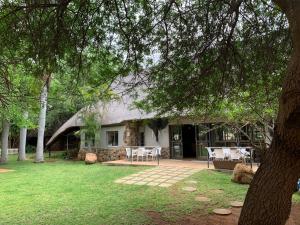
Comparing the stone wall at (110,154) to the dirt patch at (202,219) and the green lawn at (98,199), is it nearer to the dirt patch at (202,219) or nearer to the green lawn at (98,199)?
the green lawn at (98,199)

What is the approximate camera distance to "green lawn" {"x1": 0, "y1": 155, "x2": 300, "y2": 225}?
686cm

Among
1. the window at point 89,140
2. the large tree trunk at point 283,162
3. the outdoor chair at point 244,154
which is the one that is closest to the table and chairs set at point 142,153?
the window at point 89,140

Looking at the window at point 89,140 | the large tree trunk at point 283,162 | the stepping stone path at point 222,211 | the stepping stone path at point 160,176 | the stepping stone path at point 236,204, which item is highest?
the window at point 89,140

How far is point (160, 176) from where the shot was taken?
12.0m

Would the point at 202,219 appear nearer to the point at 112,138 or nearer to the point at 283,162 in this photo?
the point at 283,162

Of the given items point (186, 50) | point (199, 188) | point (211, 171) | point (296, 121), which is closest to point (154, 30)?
point (186, 50)

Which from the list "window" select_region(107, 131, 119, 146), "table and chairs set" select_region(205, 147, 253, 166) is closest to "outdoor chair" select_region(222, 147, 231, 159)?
"table and chairs set" select_region(205, 147, 253, 166)

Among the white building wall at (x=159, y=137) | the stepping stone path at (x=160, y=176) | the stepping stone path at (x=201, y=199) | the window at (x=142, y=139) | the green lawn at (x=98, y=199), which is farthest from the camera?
the window at (x=142, y=139)

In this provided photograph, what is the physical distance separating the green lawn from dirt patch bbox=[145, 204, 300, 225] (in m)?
0.12

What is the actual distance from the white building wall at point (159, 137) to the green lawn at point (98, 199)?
633 cm

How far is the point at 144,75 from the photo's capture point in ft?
20.5

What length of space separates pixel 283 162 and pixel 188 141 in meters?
16.0

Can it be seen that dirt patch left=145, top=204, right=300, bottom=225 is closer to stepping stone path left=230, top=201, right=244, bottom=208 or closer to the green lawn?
the green lawn

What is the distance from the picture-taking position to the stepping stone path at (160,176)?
10884 millimetres
